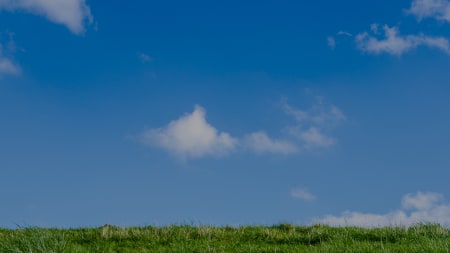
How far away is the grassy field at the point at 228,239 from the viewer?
13336 millimetres

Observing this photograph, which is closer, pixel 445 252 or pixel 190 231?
pixel 445 252

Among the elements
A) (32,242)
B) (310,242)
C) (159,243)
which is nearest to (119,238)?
(159,243)

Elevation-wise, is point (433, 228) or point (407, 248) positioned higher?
point (433, 228)

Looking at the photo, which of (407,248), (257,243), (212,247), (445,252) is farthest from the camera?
(257,243)

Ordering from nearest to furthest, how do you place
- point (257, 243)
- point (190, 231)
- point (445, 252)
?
1. point (445, 252)
2. point (257, 243)
3. point (190, 231)

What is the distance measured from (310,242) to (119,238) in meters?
4.67

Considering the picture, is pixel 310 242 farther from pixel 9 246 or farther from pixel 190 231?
pixel 9 246

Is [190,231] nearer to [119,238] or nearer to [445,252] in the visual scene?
[119,238]

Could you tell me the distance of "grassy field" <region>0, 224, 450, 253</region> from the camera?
13336 millimetres

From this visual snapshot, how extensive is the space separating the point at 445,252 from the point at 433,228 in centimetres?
437

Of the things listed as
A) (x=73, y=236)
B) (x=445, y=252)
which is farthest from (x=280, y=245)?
(x=73, y=236)

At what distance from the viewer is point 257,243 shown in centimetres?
1465

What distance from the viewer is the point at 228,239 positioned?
15055 millimetres

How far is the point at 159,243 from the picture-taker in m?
14.7
